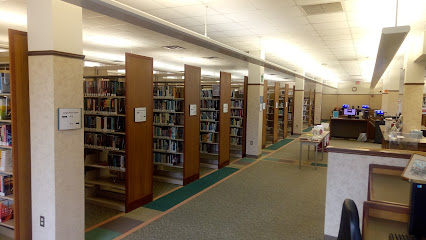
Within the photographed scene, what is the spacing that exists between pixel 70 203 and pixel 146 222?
1.21 m

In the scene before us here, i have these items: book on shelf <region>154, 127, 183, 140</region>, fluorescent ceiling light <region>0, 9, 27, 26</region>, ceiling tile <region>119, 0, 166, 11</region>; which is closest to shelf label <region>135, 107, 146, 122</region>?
book on shelf <region>154, 127, 183, 140</region>

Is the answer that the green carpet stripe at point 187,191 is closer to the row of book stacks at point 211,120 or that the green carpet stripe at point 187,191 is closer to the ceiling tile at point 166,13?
the row of book stacks at point 211,120

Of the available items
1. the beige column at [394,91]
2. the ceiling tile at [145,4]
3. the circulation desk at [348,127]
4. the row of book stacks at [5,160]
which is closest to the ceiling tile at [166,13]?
the ceiling tile at [145,4]

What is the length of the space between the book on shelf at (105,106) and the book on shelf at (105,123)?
0.39 feet

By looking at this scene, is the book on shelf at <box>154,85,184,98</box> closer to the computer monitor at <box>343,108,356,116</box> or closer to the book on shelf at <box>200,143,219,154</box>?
the book on shelf at <box>200,143,219,154</box>

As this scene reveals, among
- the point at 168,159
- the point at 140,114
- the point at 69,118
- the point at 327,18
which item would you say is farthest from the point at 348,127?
the point at 69,118

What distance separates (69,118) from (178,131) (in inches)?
127

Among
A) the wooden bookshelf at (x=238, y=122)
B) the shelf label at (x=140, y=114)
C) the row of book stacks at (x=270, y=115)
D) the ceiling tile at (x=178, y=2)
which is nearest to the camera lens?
the shelf label at (x=140, y=114)

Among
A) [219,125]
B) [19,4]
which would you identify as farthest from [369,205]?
[19,4]

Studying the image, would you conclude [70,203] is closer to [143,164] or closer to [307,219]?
[143,164]

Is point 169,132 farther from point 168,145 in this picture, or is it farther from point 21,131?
point 21,131

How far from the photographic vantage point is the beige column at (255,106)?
8.30 meters

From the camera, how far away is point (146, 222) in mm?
4105

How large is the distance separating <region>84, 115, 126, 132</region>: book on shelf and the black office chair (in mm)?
3881
